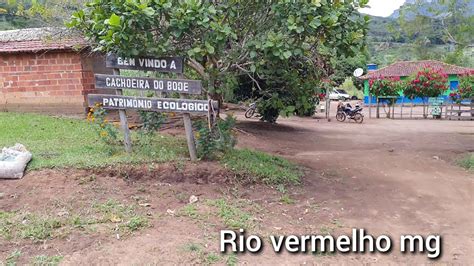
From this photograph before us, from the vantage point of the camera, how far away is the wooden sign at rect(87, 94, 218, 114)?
19.9ft

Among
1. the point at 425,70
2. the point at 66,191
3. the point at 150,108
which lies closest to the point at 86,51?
the point at 150,108

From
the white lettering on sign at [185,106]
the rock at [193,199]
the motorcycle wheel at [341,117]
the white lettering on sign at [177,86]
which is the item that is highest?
the white lettering on sign at [177,86]

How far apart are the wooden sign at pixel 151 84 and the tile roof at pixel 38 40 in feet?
12.2

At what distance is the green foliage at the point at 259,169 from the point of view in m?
6.19

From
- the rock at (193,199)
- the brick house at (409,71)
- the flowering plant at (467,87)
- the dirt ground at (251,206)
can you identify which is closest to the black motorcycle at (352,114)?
the flowering plant at (467,87)

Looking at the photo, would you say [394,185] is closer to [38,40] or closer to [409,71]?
[38,40]

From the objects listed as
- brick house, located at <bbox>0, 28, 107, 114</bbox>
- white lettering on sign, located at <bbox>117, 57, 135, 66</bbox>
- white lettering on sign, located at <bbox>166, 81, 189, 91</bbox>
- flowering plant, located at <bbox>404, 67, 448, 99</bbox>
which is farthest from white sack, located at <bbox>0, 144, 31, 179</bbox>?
flowering plant, located at <bbox>404, 67, 448, 99</bbox>

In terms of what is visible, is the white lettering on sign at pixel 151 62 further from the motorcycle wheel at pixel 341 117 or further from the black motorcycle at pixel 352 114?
the motorcycle wheel at pixel 341 117

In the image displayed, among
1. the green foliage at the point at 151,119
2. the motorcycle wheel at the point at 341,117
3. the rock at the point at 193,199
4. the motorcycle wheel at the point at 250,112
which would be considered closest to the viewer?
→ the rock at the point at 193,199

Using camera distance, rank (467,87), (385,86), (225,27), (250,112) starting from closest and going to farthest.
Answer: (225,27), (250,112), (467,87), (385,86)

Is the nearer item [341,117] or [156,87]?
[156,87]

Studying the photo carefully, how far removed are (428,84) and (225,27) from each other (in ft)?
64.4

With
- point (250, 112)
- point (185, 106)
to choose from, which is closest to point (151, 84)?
point (185, 106)

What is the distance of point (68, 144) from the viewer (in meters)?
7.30
